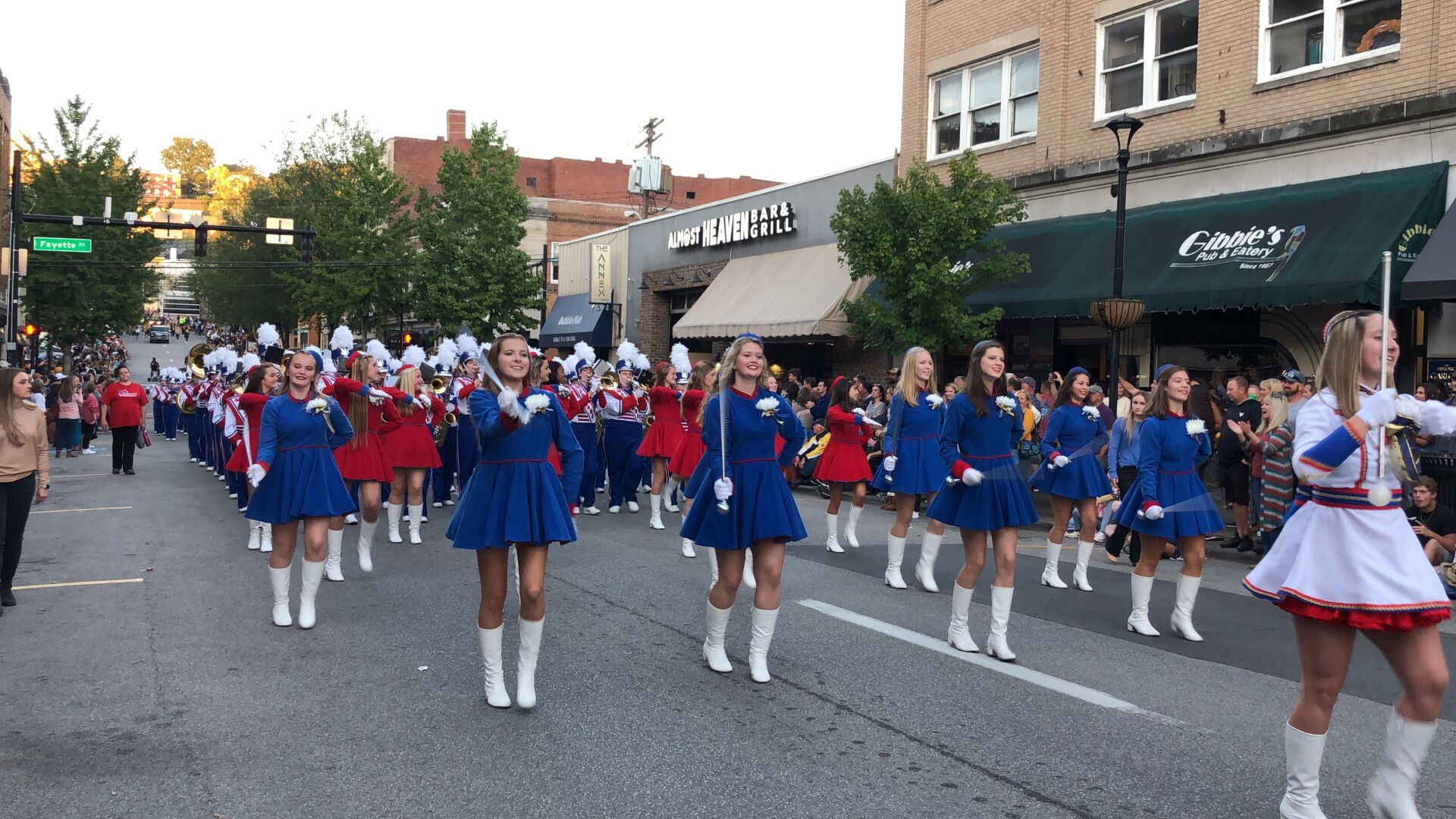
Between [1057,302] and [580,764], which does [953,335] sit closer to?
[1057,302]

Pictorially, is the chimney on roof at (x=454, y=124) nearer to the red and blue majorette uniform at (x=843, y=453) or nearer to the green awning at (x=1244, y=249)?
the green awning at (x=1244, y=249)

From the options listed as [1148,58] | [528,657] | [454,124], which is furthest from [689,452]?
[454,124]

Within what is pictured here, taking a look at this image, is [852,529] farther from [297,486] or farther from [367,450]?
[297,486]

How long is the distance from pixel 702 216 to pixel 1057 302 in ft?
48.2

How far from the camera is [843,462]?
38.7 ft

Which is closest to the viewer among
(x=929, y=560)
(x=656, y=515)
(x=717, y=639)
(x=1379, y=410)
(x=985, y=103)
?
(x=1379, y=410)

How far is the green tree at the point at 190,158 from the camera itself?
4080 inches

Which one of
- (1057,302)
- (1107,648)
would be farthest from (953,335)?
(1107,648)

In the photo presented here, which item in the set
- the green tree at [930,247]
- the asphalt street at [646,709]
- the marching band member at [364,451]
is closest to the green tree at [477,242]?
the green tree at [930,247]

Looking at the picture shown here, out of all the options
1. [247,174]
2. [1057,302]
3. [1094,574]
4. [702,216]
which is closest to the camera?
[1094,574]

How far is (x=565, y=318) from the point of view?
39281mm

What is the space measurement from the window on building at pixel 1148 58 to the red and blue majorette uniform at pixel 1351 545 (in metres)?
15.3

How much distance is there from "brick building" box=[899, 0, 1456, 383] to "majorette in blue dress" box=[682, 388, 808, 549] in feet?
32.2

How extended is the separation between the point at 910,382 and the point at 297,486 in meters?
4.85
